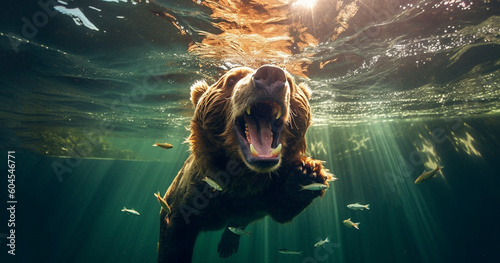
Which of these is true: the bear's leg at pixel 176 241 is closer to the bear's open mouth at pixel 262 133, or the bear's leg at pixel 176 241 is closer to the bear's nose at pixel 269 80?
the bear's open mouth at pixel 262 133

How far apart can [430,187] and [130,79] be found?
805 inches

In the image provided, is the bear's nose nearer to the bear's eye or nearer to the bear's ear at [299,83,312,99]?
the bear's eye

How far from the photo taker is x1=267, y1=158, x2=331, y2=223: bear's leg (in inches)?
128

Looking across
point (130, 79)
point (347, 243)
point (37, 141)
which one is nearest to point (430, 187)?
point (347, 243)

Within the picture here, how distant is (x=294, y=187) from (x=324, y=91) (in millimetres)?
10343

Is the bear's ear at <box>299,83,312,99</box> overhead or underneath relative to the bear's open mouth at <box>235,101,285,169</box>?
overhead

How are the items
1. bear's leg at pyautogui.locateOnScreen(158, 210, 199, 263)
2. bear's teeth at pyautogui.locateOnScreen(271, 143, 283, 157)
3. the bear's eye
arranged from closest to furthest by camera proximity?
bear's teeth at pyautogui.locateOnScreen(271, 143, 283, 157)
the bear's eye
bear's leg at pyautogui.locateOnScreen(158, 210, 199, 263)

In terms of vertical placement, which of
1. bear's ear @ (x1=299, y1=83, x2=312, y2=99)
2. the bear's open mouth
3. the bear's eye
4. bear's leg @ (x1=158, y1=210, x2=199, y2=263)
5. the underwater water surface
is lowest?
bear's leg @ (x1=158, y1=210, x2=199, y2=263)

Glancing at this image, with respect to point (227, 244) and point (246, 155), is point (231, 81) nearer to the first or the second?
point (246, 155)

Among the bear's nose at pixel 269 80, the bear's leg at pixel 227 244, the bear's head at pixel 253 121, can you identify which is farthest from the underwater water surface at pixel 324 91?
the bear's leg at pixel 227 244

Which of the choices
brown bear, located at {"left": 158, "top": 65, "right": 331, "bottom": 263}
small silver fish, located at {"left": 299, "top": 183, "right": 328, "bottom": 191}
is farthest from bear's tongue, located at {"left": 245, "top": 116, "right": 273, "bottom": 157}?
small silver fish, located at {"left": 299, "top": 183, "right": 328, "bottom": 191}

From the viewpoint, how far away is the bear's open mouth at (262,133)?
8.84ft

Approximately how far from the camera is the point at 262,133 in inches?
127

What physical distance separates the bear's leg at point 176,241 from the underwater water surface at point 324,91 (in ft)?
4.99
